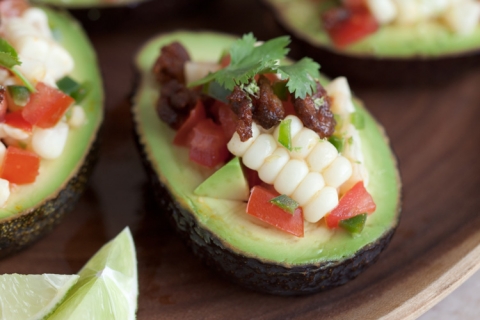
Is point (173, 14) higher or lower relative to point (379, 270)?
higher

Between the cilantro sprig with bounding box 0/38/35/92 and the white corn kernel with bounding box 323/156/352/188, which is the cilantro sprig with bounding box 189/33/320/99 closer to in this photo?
the white corn kernel with bounding box 323/156/352/188

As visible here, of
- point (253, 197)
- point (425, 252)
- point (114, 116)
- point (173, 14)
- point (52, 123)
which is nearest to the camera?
point (253, 197)

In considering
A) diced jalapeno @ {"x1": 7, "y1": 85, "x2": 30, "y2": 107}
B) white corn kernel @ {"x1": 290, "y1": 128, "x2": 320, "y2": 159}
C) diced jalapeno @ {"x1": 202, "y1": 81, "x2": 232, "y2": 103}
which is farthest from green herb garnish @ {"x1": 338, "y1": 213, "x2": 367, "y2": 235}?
diced jalapeno @ {"x1": 7, "y1": 85, "x2": 30, "y2": 107}

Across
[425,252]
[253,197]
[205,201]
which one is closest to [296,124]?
[253,197]

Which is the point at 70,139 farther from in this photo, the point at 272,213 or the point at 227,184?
the point at 272,213

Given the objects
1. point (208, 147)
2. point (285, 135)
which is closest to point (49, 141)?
point (208, 147)

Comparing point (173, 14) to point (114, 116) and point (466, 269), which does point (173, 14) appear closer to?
point (114, 116)

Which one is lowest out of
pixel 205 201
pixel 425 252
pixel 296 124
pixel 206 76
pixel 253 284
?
pixel 425 252
